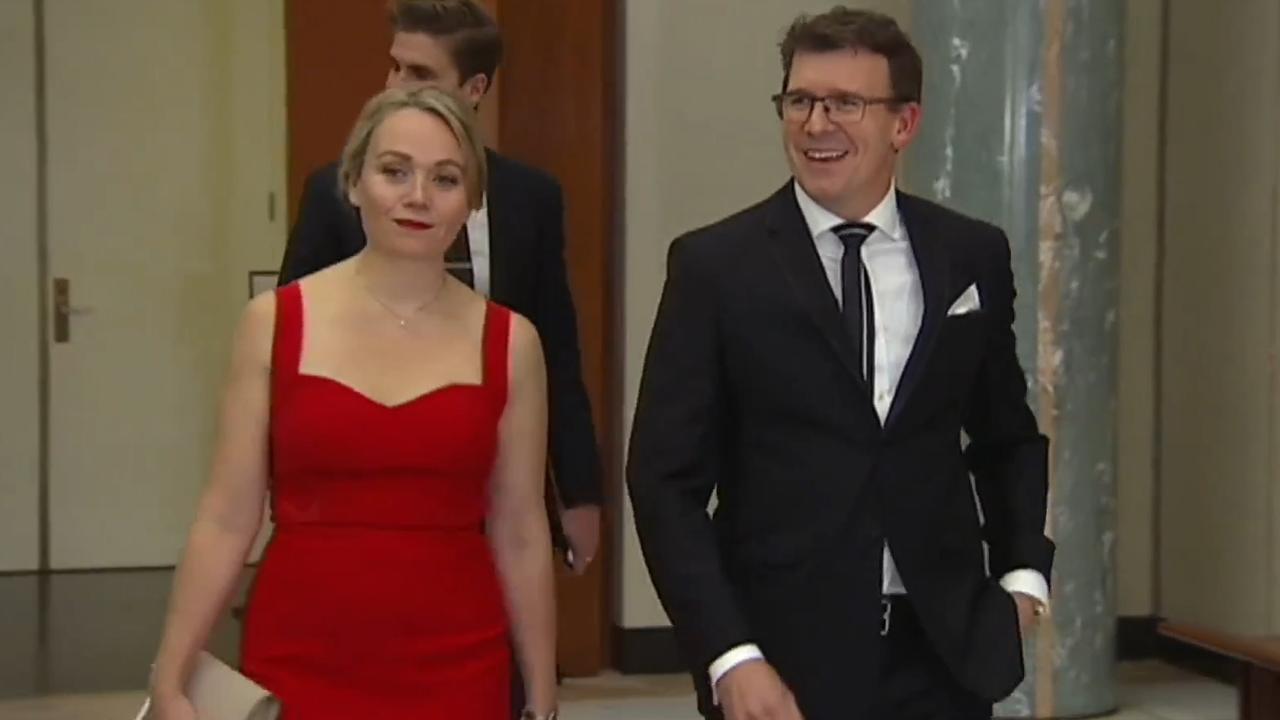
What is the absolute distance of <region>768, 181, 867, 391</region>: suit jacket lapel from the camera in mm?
2363

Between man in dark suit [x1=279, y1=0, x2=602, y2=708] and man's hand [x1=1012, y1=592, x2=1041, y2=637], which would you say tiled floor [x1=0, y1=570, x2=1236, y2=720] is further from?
man's hand [x1=1012, y1=592, x2=1041, y2=637]

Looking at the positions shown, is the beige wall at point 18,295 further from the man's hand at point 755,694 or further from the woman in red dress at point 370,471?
the man's hand at point 755,694

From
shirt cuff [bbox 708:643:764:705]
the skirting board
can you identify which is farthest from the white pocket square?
the skirting board

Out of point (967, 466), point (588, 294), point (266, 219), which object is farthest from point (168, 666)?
point (266, 219)

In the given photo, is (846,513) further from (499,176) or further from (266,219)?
(266,219)

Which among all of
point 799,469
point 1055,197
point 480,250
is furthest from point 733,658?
point 1055,197

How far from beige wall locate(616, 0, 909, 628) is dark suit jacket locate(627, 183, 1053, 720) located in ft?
11.9

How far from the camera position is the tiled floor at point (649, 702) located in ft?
18.1

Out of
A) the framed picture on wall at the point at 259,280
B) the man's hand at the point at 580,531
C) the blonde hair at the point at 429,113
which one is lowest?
the man's hand at the point at 580,531

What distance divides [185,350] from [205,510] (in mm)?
6423

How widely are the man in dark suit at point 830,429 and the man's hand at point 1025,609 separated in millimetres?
35

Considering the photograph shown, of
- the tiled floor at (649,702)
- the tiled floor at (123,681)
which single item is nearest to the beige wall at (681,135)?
the tiled floor at (649,702)

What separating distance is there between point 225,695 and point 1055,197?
3.53 metres

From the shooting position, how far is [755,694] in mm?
2246
